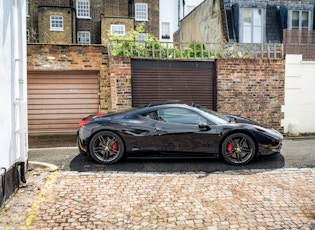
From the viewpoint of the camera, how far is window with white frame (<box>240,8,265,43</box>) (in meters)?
14.8

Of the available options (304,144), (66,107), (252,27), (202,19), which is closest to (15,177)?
(66,107)

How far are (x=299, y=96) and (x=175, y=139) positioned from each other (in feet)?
21.9

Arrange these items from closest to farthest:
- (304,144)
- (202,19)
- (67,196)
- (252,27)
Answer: (67,196) → (304,144) → (252,27) → (202,19)

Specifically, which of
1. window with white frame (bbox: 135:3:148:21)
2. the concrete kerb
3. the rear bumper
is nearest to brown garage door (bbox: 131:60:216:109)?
the concrete kerb

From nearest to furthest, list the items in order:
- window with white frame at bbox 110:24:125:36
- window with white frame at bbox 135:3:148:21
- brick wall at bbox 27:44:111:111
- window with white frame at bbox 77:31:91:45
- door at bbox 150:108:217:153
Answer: door at bbox 150:108:217:153, brick wall at bbox 27:44:111:111, window with white frame at bbox 110:24:125:36, window with white frame at bbox 77:31:91:45, window with white frame at bbox 135:3:148:21

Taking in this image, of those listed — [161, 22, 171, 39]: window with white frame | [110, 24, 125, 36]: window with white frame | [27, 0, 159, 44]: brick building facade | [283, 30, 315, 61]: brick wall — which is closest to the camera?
[283, 30, 315, 61]: brick wall

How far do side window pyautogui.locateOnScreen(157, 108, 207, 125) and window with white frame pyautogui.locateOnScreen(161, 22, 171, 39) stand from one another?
26543mm

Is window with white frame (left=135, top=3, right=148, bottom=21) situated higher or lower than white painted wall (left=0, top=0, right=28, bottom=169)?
higher

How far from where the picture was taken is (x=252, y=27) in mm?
14961

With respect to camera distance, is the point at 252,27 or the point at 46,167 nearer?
the point at 46,167

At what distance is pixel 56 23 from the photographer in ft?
90.6

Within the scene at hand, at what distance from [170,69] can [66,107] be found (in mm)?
3740

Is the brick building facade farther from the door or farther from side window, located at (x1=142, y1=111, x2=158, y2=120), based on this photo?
the door

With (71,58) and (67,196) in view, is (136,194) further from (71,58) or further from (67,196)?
(71,58)
